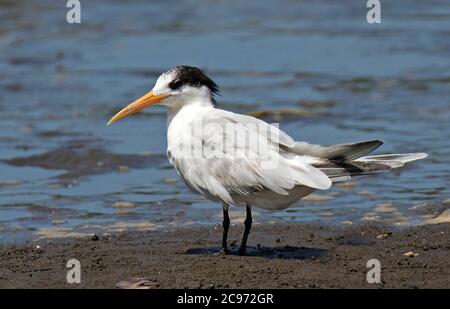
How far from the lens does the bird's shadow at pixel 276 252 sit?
6.73 m

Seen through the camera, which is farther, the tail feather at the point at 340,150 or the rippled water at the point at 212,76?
the rippled water at the point at 212,76

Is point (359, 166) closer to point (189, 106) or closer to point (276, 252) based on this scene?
point (276, 252)

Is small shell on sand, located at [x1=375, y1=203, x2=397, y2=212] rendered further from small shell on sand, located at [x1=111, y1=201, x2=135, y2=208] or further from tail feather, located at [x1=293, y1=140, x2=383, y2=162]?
small shell on sand, located at [x1=111, y1=201, x2=135, y2=208]

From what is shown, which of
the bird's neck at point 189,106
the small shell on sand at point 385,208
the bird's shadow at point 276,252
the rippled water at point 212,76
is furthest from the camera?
the rippled water at point 212,76

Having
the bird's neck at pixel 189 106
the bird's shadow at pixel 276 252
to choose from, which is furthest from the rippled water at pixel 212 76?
the bird's neck at pixel 189 106

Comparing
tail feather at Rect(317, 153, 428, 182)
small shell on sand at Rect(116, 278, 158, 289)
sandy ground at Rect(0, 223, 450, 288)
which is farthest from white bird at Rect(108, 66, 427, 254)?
small shell on sand at Rect(116, 278, 158, 289)

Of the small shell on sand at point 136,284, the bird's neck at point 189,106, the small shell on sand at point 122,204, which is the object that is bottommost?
the small shell on sand at point 136,284

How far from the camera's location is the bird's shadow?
22.1 ft

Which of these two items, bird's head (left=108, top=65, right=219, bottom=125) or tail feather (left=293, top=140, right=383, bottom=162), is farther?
bird's head (left=108, top=65, right=219, bottom=125)

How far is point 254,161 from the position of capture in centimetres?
651

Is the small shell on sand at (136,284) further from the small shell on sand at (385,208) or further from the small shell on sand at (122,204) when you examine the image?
the small shell on sand at (385,208)

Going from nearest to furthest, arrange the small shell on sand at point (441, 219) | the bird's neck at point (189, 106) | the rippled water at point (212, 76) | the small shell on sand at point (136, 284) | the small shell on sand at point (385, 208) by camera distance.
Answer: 1. the small shell on sand at point (136, 284)
2. the bird's neck at point (189, 106)
3. the small shell on sand at point (441, 219)
4. the small shell on sand at point (385, 208)
5. the rippled water at point (212, 76)

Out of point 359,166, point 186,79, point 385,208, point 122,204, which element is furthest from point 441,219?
point 122,204
